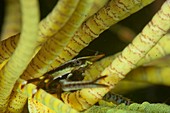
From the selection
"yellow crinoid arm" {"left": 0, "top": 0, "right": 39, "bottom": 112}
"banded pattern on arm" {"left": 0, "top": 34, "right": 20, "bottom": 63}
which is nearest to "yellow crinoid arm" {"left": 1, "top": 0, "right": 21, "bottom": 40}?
"banded pattern on arm" {"left": 0, "top": 34, "right": 20, "bottom": 63}

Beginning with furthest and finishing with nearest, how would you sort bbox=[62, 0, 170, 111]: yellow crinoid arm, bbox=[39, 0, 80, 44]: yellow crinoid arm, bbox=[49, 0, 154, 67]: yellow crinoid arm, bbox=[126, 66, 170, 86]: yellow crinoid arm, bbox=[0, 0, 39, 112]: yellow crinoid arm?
bbox=[126, 66, 170, 86]: yellow crinoid arm, bbox=[49, 0, 154, 67]: yellow crinoid arm, bbox=[62, 0, 170, 111]: yellow crinoid arm, bbox=[39, 0, 80, 44]: yellow crinoid arm, bbox=[0, 0, 39, 112]: yellow crinoid arm

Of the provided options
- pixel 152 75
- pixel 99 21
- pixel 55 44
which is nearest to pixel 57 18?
pixel 55 44

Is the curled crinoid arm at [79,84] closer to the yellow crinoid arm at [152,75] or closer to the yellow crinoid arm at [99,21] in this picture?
the yellow crinoid arm at [99,21]

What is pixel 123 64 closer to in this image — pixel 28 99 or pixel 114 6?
pixel 114 6

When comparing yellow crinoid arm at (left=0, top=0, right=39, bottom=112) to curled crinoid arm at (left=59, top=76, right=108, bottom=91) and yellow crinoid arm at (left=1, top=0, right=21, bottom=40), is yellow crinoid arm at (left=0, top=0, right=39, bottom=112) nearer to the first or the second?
curled crinoid arm at (left=59, top=76, right=108, bottom=91)

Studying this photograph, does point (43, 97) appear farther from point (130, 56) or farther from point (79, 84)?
point (130, 56)

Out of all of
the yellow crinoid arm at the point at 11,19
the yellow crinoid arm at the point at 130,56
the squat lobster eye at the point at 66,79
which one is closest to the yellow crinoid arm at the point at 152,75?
the squat lobster eye at the point at 66,79

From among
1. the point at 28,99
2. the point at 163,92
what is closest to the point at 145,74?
the point at 163,92
